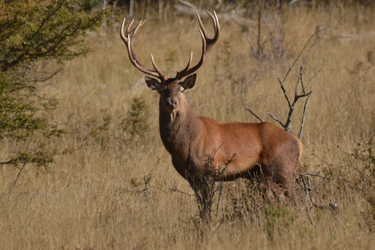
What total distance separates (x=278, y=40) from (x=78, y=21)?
6778 millimetres

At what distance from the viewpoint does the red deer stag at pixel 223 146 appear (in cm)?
629

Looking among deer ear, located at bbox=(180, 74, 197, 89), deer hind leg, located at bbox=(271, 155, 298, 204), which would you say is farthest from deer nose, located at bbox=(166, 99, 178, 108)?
deer hind leg, located at bbox=(271, 155, 298, 204)

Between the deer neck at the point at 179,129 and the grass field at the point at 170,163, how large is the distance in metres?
0.47

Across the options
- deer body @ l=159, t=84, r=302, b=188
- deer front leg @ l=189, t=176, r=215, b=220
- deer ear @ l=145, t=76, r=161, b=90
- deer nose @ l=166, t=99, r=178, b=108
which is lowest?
deer front leg @ l=189, t=176, r=215, b=220

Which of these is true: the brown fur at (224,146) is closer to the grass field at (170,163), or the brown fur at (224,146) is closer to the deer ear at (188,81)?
the deer ear at (188,81)

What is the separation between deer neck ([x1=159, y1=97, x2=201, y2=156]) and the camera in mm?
6348

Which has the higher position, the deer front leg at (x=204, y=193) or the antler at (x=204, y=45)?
the antler at (x=204, y=45)

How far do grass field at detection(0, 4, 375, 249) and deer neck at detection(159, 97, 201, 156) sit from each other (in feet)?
1.55

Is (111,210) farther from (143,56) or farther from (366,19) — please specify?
(366,19)

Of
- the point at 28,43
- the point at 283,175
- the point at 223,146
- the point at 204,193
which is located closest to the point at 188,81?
the point at 223,146

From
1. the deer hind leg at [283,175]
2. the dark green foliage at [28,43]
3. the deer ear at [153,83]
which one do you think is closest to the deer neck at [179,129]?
the deer ear at [153,83]

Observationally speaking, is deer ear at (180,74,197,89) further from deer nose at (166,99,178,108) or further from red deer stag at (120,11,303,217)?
deer nose at (166,99,178,108)

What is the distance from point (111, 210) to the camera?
613 cm

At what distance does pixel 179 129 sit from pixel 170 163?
213 centimetres
